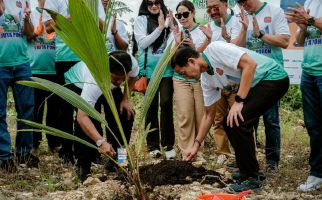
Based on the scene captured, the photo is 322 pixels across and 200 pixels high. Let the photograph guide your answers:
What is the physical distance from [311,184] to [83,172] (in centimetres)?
190

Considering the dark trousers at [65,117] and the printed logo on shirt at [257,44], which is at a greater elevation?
the printed logo on shirt at [257,44]

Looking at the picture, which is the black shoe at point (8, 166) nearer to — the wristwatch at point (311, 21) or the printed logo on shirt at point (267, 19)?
the printed logo on shirt at point (267, 19)

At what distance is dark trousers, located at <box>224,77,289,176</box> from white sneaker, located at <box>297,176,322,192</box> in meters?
0.38

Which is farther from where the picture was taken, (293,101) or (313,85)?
(293,101)

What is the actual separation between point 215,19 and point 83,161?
1.91 meters

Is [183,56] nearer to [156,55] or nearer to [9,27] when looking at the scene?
[156,55]

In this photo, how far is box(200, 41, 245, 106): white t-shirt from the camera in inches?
177

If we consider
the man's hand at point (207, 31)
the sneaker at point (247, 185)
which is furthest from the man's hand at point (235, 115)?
the man's hand at point (207, 31)

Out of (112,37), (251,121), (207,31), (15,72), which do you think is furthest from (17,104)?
(251,121)

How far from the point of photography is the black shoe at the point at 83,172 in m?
5.00

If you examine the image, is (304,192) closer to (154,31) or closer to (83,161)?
(83,161)

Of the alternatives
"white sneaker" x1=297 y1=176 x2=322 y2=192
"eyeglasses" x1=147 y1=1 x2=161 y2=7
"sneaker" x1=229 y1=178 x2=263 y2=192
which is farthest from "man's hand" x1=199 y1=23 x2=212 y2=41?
"white sneaker" x1=297 y1=176 x2=322 y2=192

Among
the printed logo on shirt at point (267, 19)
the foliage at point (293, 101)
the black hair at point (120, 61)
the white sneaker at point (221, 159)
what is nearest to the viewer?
the black hair at point (120, 61)

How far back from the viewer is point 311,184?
184 inches
